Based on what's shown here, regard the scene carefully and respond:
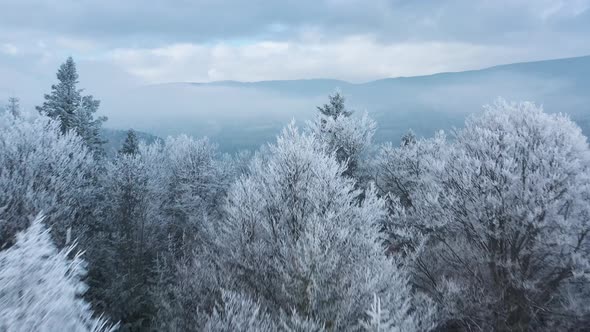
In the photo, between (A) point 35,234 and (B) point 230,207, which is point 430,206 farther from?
(A) point 35,234

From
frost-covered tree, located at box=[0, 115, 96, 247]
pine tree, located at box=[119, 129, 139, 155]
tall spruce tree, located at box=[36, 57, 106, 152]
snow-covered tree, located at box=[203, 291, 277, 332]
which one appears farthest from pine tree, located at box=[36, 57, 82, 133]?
snow-covered tree, located at box=[203, 291, 277, 332]

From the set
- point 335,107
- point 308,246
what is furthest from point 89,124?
point 308,246

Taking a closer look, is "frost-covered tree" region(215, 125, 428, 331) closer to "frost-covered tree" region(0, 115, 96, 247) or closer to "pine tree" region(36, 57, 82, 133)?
"frost-covered tree" region(0, 115, 96, 247)

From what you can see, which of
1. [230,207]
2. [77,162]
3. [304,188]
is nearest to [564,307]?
[304,188]

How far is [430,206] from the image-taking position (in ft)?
60.5

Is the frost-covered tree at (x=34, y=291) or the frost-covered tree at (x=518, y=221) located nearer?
the frost-covered tree at (x=34, y=291)

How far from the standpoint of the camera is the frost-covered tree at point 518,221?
16.1 m

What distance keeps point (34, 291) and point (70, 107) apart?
34348 millimetres

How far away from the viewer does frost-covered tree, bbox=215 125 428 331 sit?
42.3 feet

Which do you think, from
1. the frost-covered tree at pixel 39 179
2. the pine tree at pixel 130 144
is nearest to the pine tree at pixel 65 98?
the pine tree at pixel 130 144

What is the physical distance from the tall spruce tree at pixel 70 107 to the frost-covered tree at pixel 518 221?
3146 centimetres

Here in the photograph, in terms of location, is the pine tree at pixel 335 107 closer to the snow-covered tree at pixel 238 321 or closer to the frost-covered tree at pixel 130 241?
the frost-covered tree at pixel 130 241

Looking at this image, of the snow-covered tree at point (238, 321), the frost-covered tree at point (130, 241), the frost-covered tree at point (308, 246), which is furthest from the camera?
the frost-covered tree at point (130, 241)

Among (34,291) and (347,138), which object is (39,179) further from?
(347,138)
